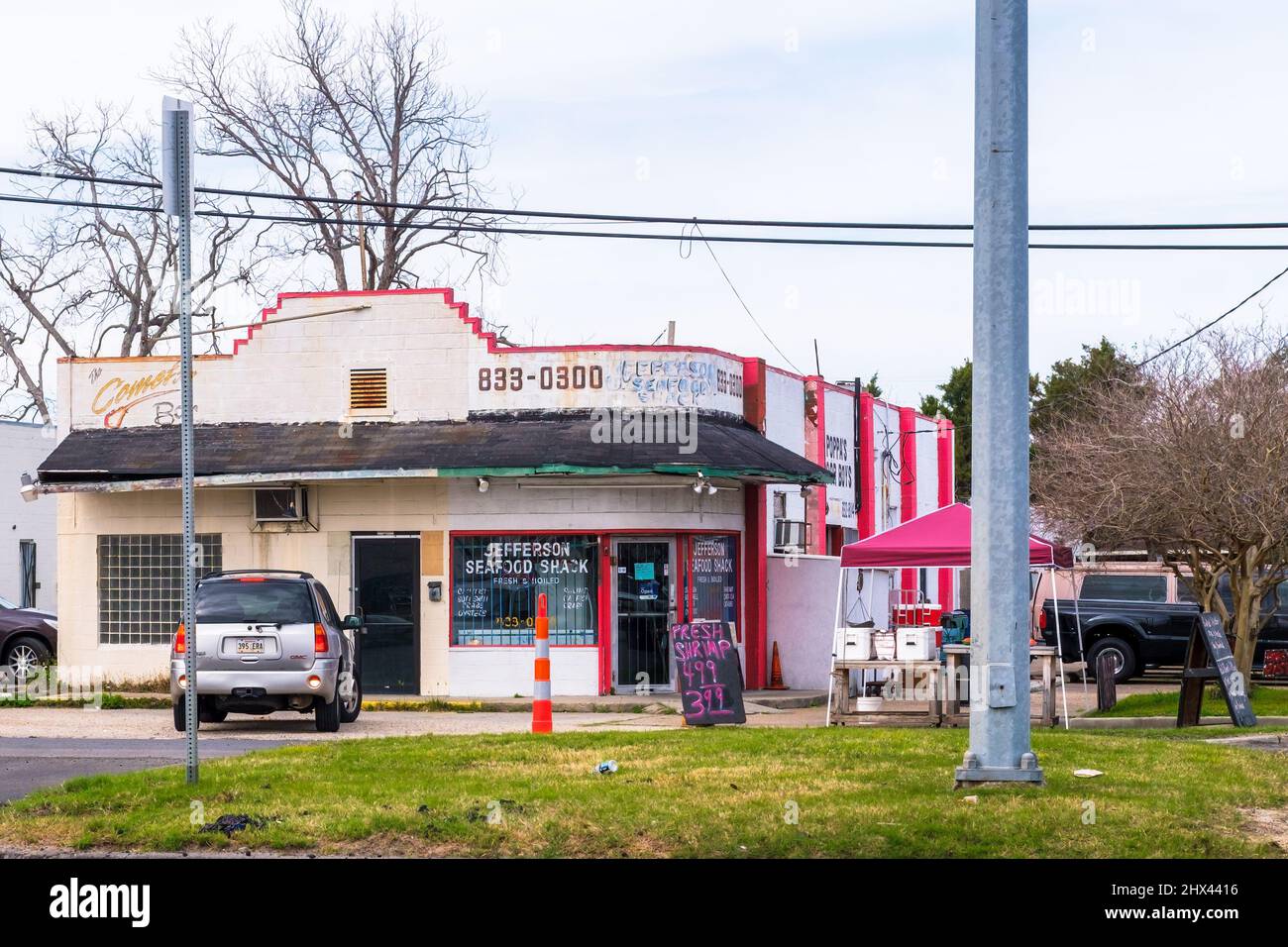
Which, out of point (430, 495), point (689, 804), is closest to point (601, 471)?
point (430, 495)

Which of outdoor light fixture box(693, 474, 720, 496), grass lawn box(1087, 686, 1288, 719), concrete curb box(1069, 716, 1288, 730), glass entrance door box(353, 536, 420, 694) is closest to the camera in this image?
concrete curb box(1069, 716, 1288, 730)

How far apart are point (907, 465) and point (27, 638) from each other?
1824 cm

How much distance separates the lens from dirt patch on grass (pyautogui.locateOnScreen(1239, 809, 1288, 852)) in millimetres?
9570

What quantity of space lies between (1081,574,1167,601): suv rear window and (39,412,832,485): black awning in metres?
7.23

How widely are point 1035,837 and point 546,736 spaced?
6387 millimetres

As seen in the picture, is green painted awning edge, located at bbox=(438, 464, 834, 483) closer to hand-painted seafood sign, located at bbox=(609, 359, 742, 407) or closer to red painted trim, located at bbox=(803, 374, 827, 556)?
hand-painted seafood sign, located at bbox=(609, 359, 742, 407)

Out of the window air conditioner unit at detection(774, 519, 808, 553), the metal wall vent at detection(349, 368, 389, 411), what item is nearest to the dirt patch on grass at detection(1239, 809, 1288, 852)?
the window air conditioner unit at detection(774, 519, 808, 553)

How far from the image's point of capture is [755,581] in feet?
84.9

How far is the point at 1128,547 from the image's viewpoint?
2528 centimetres

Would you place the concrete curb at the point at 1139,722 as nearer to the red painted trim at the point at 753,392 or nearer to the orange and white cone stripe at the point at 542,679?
the orange and white cone stripe at the point at 542,679

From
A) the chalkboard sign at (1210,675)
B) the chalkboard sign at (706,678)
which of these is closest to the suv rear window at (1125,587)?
the chalkboard sign at (1210,675)

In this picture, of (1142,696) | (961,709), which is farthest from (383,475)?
(1142,696)

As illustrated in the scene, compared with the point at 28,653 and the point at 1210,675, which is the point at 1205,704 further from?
the point at 28,653
